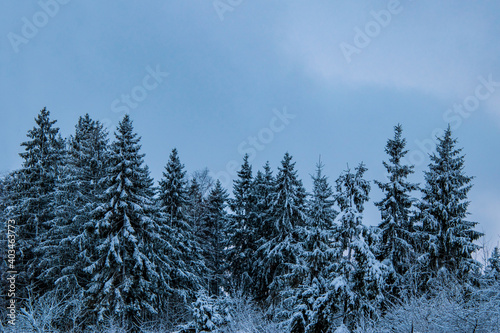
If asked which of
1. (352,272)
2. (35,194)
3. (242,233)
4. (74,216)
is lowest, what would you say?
(352,272)

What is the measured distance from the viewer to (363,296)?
15570 mm

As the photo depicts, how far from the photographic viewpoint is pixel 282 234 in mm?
→ 25797

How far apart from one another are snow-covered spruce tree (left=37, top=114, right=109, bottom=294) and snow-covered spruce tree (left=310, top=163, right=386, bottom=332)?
48.1ft

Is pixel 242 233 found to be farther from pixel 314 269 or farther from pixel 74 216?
pixel 74 216

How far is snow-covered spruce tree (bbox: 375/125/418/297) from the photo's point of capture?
2078cm

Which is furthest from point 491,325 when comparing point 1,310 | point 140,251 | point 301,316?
point 1,310

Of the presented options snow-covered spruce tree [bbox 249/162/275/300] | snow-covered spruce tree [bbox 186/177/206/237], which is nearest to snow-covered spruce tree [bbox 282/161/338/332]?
snow-covered spruce tree [bbox 249/162/275/300]

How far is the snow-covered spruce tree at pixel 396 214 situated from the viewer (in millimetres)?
20781

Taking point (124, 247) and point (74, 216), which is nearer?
point (124, 247)

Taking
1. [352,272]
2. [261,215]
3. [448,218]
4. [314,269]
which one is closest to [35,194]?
[261,215]

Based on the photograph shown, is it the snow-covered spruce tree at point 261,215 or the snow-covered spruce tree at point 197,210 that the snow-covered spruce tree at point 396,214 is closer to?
the snow-covered spruce tree at point 261,215

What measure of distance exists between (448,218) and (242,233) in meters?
15.3

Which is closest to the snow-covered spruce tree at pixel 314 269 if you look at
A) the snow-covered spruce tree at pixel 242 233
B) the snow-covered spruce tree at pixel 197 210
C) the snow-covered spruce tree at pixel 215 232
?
the snow-covered spruce tree at pixel 242 233

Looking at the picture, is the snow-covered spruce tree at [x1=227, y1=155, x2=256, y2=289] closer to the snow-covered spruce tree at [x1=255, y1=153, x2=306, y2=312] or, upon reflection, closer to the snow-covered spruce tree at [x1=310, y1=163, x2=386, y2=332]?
the snow-covered spruce tree at [x1=255, y1=153, x2=306, y2=312]
